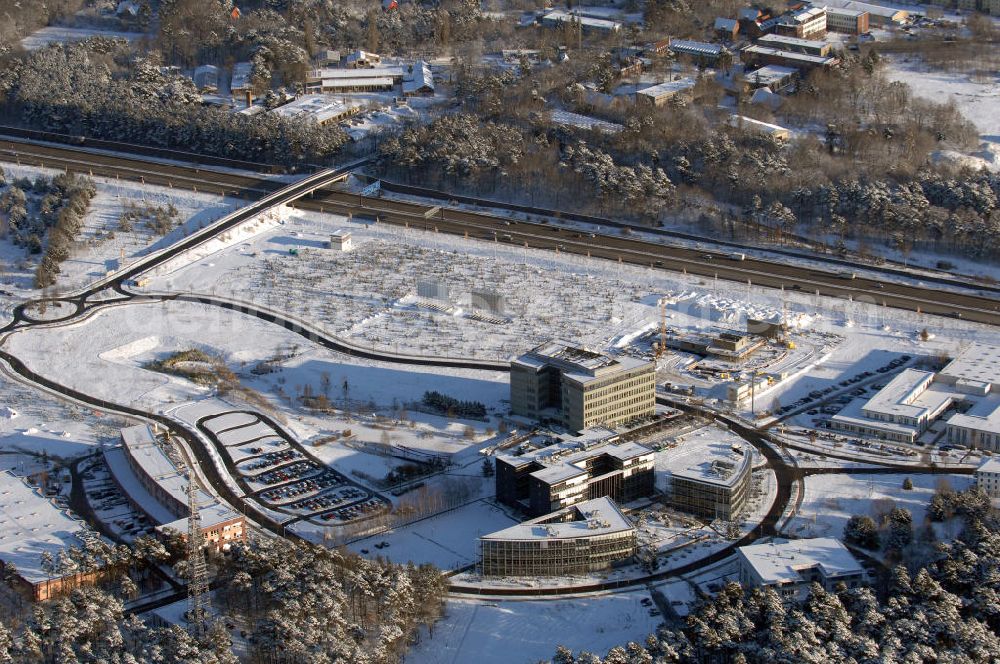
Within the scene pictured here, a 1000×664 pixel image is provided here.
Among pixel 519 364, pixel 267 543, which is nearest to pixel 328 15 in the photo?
pixel 519 364

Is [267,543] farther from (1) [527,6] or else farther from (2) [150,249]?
(1) [527,6]

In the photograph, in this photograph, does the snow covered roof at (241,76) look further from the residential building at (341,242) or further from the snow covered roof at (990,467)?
the snow covered roof at (990,467)

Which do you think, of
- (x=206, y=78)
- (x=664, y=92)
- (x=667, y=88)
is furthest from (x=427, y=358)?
(x=206, y=78)

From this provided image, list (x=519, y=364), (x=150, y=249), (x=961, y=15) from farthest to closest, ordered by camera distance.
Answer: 1. (x=961, y=15)
2. (x=150, y=249)
3. (x=519, y=364)

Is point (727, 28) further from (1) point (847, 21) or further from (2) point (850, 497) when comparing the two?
(2) point (850, 497)

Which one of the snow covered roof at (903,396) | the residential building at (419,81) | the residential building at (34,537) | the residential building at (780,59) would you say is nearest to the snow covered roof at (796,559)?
the snow covered roof at (903,396)

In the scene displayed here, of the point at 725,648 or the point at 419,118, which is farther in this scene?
the point at 419,118
